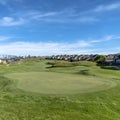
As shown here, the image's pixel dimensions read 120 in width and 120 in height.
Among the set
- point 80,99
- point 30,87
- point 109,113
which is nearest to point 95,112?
point 109,113

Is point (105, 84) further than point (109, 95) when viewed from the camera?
Yes

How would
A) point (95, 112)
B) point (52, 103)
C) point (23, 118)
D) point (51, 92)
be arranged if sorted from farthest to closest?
point (51, 92) → point (52, 103) → point (95, 112) → point (23, 118)

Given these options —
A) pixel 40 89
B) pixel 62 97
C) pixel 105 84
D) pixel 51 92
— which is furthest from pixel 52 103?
pixel 105 84

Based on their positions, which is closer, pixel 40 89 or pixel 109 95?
pixel 109 95

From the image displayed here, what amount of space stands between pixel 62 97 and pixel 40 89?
320 centimetres

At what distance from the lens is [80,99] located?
60.0 ft

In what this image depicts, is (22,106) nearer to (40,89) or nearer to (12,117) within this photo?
(12,117)

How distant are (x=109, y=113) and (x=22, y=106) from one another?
5338 millimetres

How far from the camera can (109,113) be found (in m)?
16.6

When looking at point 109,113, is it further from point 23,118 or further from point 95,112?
point 23,118

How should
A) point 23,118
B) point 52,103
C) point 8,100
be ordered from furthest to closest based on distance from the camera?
point 8,100 → point 52,103 → point 23,118

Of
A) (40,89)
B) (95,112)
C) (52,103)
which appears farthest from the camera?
(40,89)

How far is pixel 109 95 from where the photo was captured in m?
19.8

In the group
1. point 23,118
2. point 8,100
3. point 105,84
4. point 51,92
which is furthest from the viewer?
point 105,84
